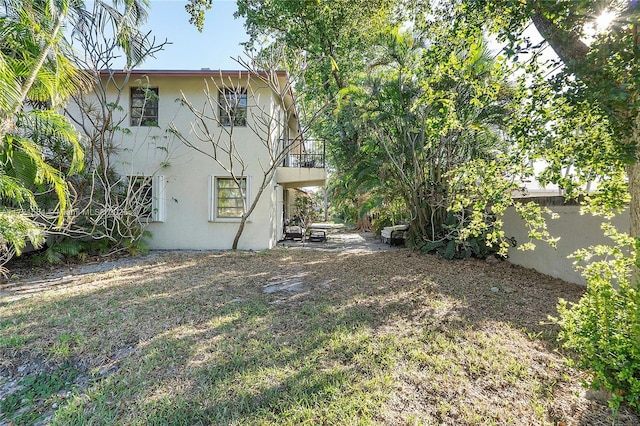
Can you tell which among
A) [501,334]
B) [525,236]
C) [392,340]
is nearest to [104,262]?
[392,340]

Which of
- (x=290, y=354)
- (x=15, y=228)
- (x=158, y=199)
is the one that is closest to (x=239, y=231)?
(x=158, y=199)

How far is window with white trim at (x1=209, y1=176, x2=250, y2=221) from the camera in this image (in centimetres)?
968

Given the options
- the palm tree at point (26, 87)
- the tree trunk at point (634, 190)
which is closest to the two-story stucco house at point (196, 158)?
the palm tree at point (26, 87)

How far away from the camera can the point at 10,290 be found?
5465mm

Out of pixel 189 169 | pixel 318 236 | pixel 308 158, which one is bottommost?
pixel 318 236

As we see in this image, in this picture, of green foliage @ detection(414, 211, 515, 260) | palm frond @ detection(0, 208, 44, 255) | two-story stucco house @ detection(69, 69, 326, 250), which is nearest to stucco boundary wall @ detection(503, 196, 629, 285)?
green foliage @ detection(414, 211, 515, 260)

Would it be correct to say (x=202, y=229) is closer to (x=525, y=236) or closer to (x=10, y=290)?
(x=10, y=290)

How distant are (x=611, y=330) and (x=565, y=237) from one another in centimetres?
447

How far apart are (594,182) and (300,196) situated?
16.4m

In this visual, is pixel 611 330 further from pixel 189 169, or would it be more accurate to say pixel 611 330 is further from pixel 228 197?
pixel 189 169

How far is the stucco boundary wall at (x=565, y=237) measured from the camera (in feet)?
16.3

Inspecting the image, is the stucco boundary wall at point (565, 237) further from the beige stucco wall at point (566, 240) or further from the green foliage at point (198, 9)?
the green foliage at point (198, 9)

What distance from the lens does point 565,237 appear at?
5.67m

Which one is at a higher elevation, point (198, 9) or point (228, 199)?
point (198, 9)
